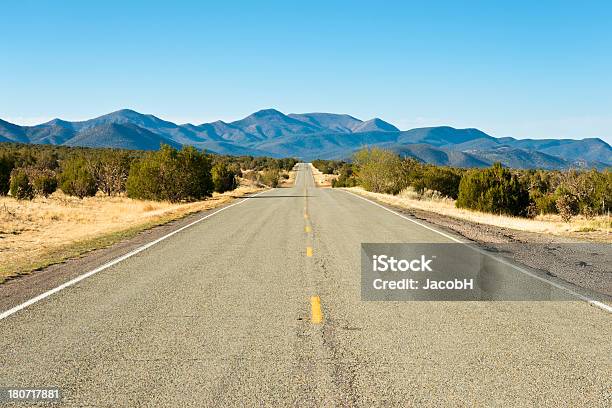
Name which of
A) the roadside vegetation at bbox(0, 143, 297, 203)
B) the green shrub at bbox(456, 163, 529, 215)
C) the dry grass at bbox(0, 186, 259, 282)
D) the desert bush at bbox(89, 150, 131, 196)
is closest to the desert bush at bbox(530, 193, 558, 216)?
the green shrub at bbox(456, 163, 529, 215)

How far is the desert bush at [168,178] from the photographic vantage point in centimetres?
4000

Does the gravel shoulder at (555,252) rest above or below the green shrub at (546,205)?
above

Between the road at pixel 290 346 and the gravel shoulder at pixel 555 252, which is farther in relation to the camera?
the gravel shoulder at pixel 555 252

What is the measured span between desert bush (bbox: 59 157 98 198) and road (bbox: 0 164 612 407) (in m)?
40.4

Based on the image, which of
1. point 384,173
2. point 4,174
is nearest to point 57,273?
point 4,174

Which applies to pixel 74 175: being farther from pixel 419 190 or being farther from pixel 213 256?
pixel 213 256

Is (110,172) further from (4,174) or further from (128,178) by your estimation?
(4,174)

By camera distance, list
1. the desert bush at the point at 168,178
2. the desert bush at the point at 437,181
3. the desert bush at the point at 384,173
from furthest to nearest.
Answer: the desert bush at the point at 437,181 → the desert bush at the point at 384,173 → the desert bush at the point at 168,178

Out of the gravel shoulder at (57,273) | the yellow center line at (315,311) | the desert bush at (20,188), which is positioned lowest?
the gravel shoulder at (57,273)

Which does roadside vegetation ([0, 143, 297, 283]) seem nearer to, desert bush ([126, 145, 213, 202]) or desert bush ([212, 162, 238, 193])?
desert bush ([126, 145, 213, 202])

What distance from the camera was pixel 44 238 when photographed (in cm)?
1905

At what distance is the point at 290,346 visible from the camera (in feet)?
19.4

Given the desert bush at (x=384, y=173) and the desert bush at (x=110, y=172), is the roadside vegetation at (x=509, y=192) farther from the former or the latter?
the desert bush at (x=110, y=172)

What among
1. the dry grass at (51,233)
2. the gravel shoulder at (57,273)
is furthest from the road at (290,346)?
the dry grass at (51,233)
